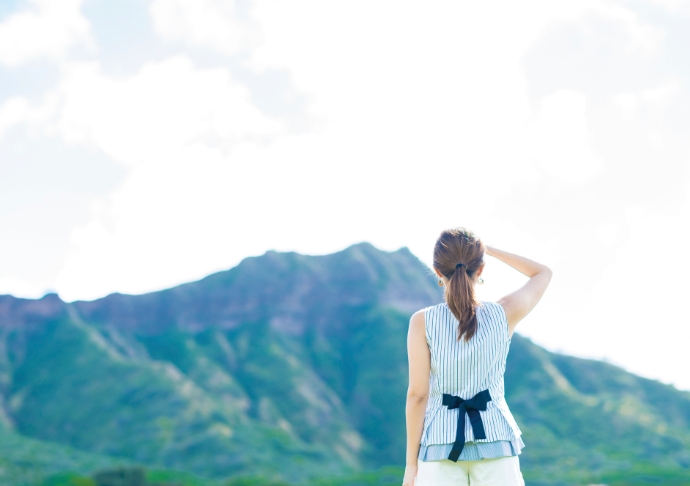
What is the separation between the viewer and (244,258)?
87.1 m

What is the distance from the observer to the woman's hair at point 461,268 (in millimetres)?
2734

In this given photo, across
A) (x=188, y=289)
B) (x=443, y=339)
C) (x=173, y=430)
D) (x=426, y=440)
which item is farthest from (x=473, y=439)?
(x=188, y=289)

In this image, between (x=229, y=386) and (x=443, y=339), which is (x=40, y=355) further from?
(x=443, y=339)

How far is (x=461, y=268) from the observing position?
2.78 meters

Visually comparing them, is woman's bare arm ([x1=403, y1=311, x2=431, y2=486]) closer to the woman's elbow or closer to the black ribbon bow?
the woman's elbow

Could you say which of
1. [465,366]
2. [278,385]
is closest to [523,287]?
[465,366]

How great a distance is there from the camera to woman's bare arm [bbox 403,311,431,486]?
109 inches

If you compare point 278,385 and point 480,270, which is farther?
point 278,385

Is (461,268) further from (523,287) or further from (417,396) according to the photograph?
(417,396)

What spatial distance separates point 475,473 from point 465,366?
0.38 meters

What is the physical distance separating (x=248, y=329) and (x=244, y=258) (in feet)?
44.9

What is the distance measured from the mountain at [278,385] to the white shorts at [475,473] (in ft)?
157

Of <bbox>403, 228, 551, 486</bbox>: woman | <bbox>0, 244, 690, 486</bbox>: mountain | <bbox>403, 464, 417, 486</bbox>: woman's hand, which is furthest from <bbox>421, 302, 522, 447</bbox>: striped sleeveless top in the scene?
<bbox>0, 244, 690, 486</bbox>: mountain

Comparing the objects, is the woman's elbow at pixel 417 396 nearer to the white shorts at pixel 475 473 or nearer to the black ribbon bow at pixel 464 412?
the black ribbon bow at pixel 464 412
